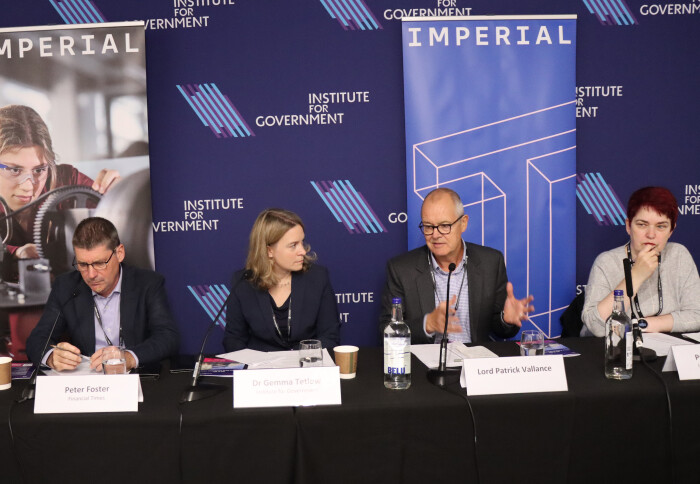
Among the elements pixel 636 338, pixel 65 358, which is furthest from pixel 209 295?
pixel 636 338

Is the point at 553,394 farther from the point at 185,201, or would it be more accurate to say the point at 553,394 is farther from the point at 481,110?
the point at 185,201

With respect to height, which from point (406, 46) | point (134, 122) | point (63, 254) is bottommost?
point (63, 254)

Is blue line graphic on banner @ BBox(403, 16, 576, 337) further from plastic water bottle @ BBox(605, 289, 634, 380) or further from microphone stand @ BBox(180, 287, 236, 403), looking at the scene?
microphone stand @ BBox(180, 287, 236, 403)

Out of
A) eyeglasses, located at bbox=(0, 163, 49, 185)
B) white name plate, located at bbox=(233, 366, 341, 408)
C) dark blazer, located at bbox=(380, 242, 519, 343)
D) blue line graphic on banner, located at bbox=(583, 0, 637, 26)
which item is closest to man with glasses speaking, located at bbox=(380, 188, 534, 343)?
dark blazer, located at bbox=(380, 242, 519, 343)

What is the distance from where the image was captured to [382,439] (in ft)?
5.29

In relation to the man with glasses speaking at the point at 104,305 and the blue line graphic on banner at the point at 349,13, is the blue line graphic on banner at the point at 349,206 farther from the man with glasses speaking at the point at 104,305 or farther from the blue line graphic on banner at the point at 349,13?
the man with glasses speaking at the point at 104,305

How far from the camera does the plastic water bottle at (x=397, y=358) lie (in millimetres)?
1729

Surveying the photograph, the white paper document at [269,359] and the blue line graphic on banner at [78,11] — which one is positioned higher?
the blue line graphic on banner at [78,11]

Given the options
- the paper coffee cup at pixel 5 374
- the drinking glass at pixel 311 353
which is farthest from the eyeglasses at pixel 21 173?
the drinking glass at pixel 311 353

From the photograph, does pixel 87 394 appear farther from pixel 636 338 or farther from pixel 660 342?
pixel 660 342

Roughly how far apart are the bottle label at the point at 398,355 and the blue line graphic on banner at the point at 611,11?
257cm

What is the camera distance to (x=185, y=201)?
133 inches

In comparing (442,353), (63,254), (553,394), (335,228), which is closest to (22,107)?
(63,254)

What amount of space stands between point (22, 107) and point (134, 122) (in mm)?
577
